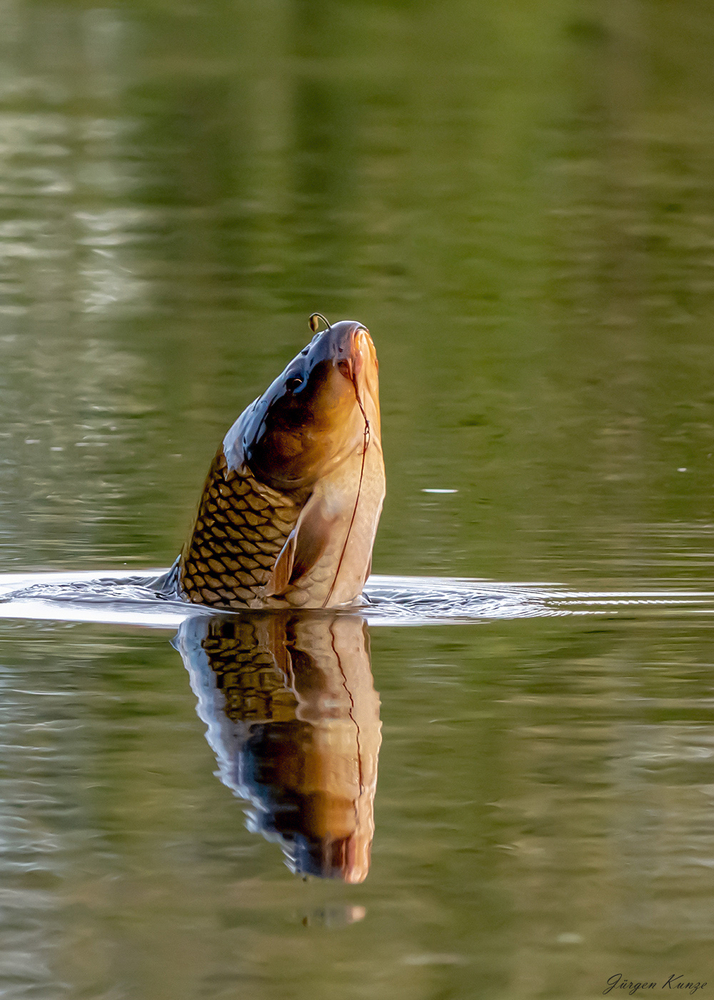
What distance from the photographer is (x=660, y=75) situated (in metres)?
30.8

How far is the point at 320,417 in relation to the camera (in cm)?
517

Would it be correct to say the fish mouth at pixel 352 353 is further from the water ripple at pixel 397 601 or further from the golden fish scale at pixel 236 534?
the water ripple at pixel 397 601

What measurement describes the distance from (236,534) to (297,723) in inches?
49.1

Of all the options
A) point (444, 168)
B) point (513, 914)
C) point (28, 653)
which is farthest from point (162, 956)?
point (444, 168)

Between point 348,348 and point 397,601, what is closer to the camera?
point 348,348

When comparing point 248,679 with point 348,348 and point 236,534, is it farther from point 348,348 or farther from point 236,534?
point 348,348

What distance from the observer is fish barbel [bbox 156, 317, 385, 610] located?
5164mm
